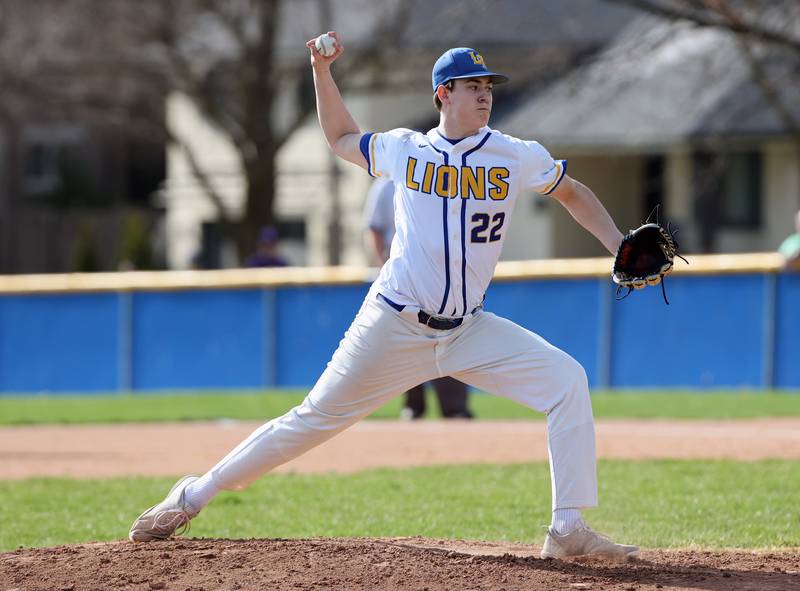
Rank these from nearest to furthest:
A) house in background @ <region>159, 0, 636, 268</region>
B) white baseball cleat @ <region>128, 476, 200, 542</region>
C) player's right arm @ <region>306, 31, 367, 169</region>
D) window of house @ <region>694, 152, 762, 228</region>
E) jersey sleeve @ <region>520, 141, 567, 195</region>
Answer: jersey sleeve @ <region>520, 141, 567, 195</region>
player's right arm @ <region>306, 31, 367, 169</region>
white baseball cleat @ <region>128, 476, 200, 542</region>
window of house @ <region>694, 152, 762, 228</region>
house in background @ <region>159, 0, 636, 268</region>

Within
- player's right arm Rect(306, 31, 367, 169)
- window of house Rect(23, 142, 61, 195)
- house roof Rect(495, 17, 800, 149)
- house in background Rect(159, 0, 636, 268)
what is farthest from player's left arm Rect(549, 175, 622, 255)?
window of house Rect(23, 142, 61, 195)

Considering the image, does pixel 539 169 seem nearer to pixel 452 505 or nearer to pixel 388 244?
pixel 452 505

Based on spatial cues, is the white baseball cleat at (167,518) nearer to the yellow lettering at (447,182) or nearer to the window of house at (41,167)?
the yellow lettering at (447,182)

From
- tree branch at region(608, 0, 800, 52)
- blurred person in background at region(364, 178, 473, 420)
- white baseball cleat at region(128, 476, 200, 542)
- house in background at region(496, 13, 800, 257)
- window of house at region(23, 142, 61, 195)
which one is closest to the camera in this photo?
white baseball cleat at region(128, 476, 200, 542)

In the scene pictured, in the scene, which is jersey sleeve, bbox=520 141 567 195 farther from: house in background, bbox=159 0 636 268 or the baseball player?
house in background, bbox=159 0 636 268

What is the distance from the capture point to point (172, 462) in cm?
959

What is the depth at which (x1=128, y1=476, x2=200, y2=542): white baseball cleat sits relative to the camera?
223 inches

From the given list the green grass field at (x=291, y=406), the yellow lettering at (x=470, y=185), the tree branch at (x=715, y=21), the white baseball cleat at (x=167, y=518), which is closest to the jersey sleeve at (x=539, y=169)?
the yellow lettering at (x=470, y=185)

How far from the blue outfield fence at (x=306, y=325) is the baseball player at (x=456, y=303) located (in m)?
9.71

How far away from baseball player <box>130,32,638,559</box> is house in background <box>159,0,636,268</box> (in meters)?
16.4

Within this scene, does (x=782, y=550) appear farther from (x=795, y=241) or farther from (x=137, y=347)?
(x=137, y=347)

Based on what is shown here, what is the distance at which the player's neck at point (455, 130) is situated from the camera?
209 inches

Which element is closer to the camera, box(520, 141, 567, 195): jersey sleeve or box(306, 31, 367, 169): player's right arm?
box(520, 141, 567, 195): jersey sleeve

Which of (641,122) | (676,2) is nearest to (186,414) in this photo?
(676,2)
